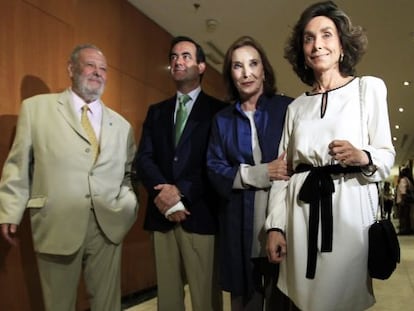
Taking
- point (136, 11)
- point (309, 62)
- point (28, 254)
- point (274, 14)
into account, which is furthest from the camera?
point (274, 14)

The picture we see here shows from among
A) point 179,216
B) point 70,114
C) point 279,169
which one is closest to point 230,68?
point 279,169

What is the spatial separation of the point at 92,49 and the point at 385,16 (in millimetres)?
3740

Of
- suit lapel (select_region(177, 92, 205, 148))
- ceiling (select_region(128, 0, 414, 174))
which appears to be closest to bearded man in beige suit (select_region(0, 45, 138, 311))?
suit lapel (select_region(177, 92, 205, 148))

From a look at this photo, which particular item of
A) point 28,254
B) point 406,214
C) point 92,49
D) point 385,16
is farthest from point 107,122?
point 406,214

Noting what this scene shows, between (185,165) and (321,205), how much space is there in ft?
2.63

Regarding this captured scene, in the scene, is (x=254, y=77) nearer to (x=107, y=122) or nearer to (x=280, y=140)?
(x=280, y=140)

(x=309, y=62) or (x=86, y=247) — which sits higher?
(x=309, y=62)

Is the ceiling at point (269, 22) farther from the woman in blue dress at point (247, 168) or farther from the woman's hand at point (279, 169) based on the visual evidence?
the woman's hand at point (279, 169)

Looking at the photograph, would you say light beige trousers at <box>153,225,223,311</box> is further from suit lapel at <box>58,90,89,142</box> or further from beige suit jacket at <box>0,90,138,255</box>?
suit lapel at <box>58,90,89,142</box>

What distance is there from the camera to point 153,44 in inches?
187

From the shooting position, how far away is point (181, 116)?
2131 mm

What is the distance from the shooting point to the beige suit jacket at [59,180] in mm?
1965

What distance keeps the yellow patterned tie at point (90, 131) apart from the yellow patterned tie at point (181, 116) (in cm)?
40

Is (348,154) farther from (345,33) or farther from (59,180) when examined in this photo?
(59,180)
